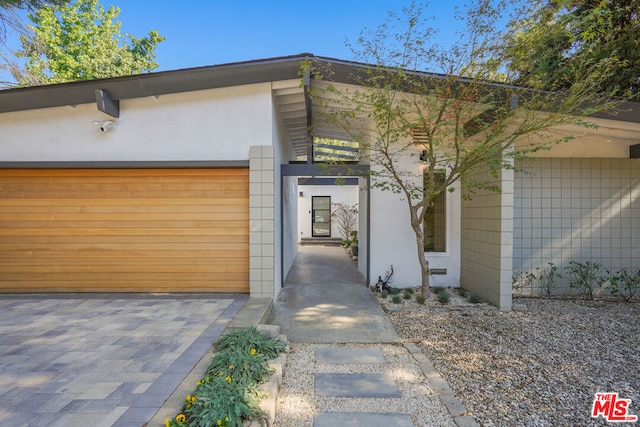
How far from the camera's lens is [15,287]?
5164 mm

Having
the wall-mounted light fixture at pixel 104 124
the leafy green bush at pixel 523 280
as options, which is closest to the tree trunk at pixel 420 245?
the leafy green bush at pixel 523 280

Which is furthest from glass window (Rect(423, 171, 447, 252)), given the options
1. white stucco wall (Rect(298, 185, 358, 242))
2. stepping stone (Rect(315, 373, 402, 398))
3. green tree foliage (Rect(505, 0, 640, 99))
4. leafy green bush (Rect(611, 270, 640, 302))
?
white stucco wall (Rect(298, 185, 358, 242))

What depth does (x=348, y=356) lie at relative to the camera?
134 inches

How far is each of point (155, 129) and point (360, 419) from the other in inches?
191

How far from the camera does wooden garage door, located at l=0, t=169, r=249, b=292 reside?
5145 mm

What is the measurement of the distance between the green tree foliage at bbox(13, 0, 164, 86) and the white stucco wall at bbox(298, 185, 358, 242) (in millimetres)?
10669

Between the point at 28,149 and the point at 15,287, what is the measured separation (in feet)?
7.41

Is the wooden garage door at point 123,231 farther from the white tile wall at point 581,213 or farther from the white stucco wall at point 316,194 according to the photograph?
the white stucco wall at point 316,194

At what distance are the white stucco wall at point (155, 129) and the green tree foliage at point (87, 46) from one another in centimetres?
992

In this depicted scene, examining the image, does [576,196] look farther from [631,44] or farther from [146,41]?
[146,41]

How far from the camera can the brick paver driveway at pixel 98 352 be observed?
2.19 metres

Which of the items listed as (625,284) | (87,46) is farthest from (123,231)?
(87,46)

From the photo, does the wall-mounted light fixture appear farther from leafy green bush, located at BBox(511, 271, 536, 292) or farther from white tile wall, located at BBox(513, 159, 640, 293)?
leafy green bush, located at BBox(511, 271, 536, 292)

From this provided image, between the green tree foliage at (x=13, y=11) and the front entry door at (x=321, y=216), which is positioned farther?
the front entry door at (x=321, y=216)
